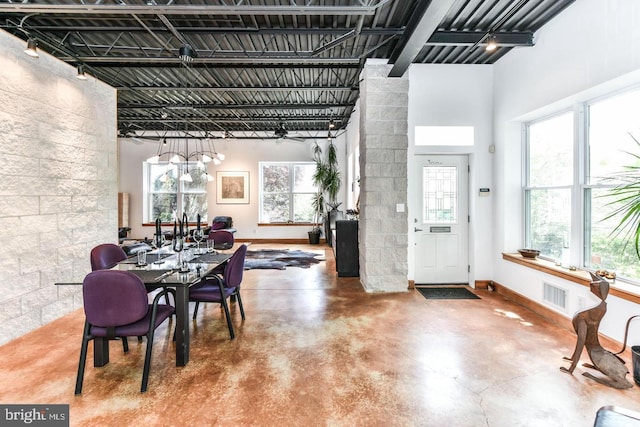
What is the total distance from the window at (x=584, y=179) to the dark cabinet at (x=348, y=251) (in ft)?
8.53

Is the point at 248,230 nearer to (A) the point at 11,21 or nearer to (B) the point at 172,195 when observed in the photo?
(B) the point at 172,195

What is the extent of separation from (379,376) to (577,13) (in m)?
4.03

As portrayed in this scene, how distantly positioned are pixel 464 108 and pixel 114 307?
4893mm

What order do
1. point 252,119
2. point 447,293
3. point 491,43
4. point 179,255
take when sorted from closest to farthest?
point 179,255 < point 491,43 < point 447,293 < point 252,119

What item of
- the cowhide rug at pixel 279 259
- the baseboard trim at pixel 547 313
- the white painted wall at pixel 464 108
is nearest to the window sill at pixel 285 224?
the cowhide rug at pixel 279 259

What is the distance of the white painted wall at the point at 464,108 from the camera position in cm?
453

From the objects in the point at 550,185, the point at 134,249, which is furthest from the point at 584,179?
the point at 134,249

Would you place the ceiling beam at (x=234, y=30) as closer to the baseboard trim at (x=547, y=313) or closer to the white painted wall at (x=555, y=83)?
the white painted wall at (x=555, y=83)

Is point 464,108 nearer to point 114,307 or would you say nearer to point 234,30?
point 234,30

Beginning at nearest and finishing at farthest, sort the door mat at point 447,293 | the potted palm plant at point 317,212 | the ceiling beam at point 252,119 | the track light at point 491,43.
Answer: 1. the track light at point 491,43
2. the door mat at point 447,293
3. the ceiling beam at point 252,119
4. the potted palm plant at point 317,212

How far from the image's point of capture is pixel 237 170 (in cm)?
949

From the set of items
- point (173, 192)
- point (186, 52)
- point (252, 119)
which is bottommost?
point (173, 192)

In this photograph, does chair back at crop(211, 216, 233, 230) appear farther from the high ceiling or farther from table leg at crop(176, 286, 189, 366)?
table leg at crop(176, 286, 189, 366)

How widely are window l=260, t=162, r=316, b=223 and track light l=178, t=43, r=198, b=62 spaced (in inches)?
226
